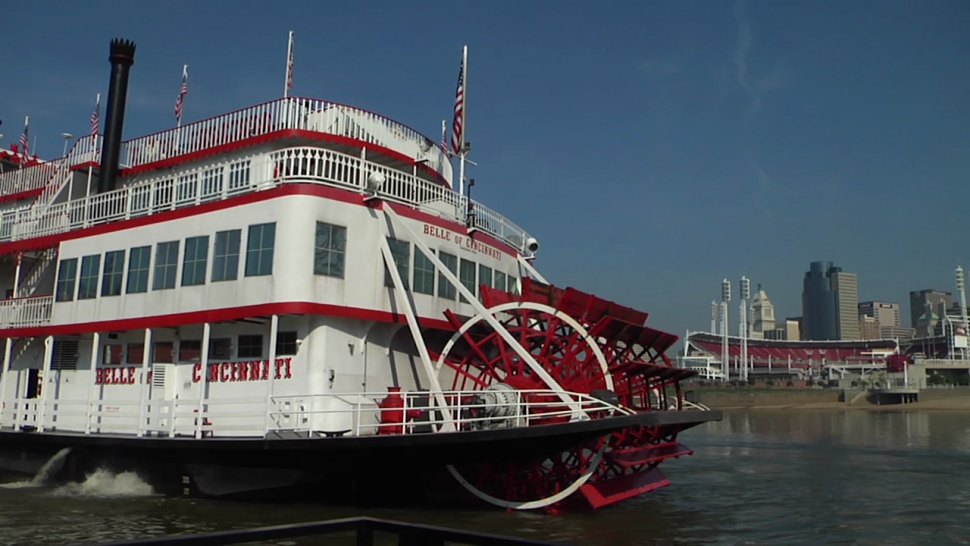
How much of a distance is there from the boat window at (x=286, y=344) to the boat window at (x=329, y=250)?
1.06m

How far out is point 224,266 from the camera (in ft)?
40.5

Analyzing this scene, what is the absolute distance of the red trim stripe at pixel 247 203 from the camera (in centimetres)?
1200

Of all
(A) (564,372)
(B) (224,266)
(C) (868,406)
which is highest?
(B) (224,266)

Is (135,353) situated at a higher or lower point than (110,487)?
higher

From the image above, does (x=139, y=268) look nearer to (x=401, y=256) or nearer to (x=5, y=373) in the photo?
(x=5, y=373)

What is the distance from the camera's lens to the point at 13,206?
60.4 ft

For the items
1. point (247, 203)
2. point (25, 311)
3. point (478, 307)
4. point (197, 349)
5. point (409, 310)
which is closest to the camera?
point (478, 307)

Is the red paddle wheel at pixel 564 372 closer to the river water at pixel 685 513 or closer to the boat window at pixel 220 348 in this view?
the river water at pixel 685 513

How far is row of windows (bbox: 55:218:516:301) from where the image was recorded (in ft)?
39.1

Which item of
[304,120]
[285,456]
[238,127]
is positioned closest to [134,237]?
[238,127]

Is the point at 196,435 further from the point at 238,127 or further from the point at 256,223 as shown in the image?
the point at 238,127

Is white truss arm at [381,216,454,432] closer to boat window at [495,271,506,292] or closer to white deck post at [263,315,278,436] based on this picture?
white deck post at [263,315,278,436]

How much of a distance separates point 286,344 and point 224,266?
1577 mm

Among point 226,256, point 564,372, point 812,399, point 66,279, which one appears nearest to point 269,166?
point 226,256
